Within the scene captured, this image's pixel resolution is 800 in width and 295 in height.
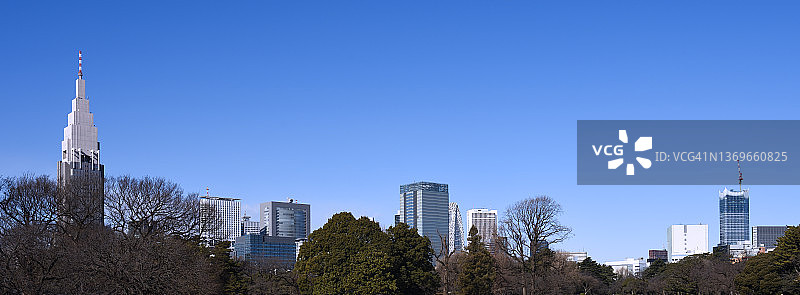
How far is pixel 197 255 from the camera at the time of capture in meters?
41.2

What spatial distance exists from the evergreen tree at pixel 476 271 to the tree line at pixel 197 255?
0.07 meters

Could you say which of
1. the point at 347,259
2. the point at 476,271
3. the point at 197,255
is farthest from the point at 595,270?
the point at 197,255

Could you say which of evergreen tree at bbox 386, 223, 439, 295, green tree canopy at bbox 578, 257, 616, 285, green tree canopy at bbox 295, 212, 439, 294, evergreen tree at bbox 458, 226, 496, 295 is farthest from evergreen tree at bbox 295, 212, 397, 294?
green tree canopy at bbox 578, 257, 616, 285

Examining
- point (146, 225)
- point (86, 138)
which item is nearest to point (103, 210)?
point (146, 225)

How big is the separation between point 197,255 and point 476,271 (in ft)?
66.0

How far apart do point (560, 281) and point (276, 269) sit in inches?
832

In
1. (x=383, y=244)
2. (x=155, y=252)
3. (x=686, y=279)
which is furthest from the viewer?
(x=686, y=279)

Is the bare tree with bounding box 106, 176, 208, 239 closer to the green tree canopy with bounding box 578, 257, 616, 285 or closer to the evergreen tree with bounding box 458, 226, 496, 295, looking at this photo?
the evergreen tree with bounding box 458, 226, 496, 295

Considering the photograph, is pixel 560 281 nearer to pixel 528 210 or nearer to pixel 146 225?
pixel 528 210

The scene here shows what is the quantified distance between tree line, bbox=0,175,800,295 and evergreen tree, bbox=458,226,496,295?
70 millimetres

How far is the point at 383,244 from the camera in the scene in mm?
45188

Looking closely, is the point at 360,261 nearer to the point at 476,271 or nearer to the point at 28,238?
the point at 476,271

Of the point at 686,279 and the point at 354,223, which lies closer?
the point at 354,223

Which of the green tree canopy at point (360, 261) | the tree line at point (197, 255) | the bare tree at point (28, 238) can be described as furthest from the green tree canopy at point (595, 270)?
the bare tree at point (28, 238)
